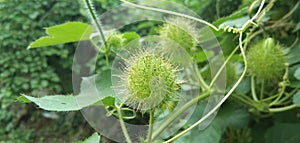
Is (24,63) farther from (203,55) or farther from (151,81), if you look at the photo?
(151,81)

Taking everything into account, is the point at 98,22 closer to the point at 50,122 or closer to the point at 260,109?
the point at 260,109

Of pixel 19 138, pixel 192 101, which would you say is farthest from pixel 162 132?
pixel 19 138

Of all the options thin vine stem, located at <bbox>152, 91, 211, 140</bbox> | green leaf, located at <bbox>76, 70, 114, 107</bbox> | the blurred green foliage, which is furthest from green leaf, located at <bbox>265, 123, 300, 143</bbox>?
the blurred green foliage

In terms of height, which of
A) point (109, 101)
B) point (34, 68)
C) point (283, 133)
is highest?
point (109, 101)

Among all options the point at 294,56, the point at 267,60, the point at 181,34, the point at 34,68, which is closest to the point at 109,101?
the point at 181,34

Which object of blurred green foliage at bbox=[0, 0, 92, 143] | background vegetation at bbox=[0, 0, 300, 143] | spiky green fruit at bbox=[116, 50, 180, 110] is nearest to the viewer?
spiky green fruit at bbox=[116, 50, 180, 110]

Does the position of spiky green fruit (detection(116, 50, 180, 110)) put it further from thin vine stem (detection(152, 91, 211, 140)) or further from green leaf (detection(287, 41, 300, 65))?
green leaf (detection(287, 41, 300, 65))
